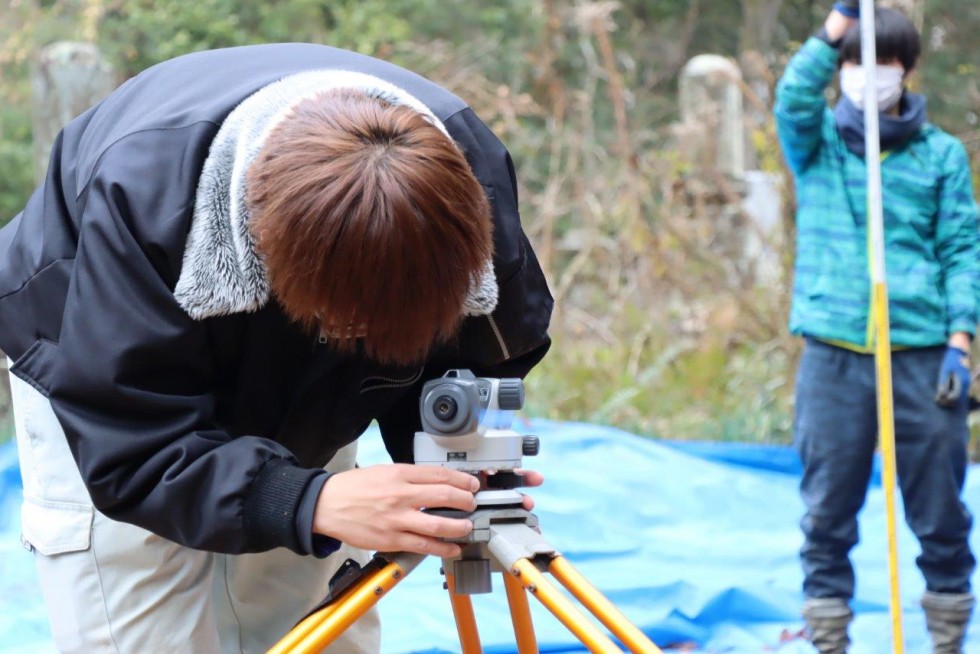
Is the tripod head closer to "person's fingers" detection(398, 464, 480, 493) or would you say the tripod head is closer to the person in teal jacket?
"person's fingers" detection(398, 464, 480, 493)

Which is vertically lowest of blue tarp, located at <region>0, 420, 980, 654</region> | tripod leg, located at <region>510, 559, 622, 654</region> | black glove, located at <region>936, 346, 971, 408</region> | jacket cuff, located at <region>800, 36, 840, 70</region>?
→ blue tarp, located at <region>0, 420, 980, 654</region>

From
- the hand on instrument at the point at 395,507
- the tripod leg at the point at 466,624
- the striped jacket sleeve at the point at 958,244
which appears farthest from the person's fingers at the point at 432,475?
the striped jacket sleeve at the point at 958,244

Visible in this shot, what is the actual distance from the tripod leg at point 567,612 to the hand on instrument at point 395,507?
0.32 ft

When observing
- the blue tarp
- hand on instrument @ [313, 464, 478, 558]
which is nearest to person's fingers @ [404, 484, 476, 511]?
hand on instrument @ [313, 464, 478, 558]

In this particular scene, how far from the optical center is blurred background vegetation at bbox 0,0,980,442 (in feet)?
16.9

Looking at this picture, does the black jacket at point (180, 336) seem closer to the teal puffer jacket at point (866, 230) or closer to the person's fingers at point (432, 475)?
the person's fingers at point (432, 475)

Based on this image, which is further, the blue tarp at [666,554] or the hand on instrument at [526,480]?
the blue tarp at [666,554]

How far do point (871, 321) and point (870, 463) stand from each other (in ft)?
1.05

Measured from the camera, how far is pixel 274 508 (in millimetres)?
1351

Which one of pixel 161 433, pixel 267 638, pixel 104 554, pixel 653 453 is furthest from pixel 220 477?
pixel 653 453

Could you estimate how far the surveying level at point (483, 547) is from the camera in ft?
4.34

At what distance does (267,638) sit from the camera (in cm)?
195

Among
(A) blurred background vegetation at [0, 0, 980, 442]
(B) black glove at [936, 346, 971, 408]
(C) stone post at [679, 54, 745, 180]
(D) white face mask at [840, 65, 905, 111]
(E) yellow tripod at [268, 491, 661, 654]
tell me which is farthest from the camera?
(C) stone post at [679, 54, 745, 180]

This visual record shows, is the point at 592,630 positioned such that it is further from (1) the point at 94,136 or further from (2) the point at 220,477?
(1) the point at 94,136
